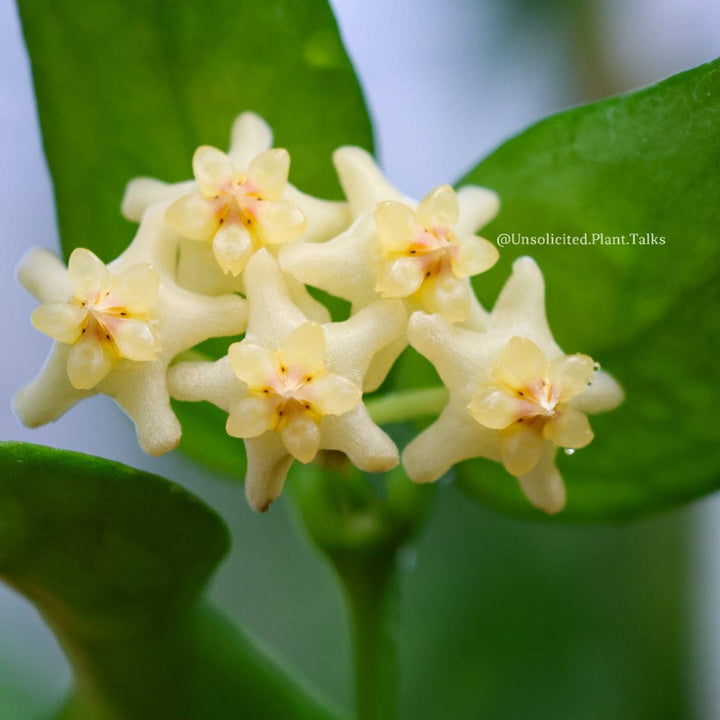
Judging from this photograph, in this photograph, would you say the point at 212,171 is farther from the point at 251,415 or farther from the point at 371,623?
the point at 371,623

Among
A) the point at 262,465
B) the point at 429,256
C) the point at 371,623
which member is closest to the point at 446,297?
the point at 429,256

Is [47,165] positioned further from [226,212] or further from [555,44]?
[555,44]

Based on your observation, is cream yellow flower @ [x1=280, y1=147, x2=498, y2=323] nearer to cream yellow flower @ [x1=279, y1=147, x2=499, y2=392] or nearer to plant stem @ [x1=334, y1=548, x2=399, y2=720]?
cream yellow flower @ [x1=279, y1=147, x2=499, y2=392]

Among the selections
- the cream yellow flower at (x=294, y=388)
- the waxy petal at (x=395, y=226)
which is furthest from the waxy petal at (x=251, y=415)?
the waxy petal at (x=395, y=226)

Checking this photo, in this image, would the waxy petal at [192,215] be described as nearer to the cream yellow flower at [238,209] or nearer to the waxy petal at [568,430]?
the cream yellow flower at [238,209]

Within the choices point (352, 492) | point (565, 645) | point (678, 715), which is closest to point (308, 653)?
point (565, 645)

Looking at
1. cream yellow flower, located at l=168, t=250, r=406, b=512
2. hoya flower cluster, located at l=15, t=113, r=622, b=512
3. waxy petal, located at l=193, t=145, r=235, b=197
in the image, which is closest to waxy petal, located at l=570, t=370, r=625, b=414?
hoya flower cluster, located at l=15, t=113, r=622, b=512
